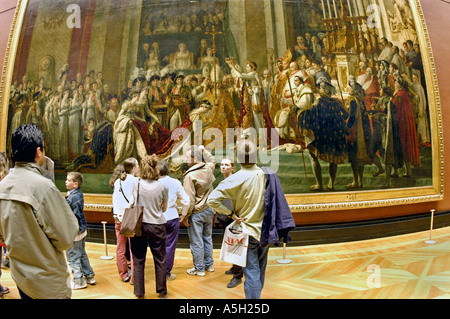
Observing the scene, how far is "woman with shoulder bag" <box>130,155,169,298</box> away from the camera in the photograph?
392 cm

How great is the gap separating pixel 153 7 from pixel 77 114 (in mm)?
2667

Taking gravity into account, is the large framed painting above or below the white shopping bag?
above

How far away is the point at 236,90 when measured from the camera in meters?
6.63

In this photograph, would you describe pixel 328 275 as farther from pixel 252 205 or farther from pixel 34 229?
pixel 34 229

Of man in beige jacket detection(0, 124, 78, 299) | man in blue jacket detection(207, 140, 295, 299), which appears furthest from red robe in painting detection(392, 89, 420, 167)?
man in beige jacket detection(0, 124, 78, 299)

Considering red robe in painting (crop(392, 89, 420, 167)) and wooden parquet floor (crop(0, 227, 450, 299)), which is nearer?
wooden parquet floor (crop(0, 227, 450, 299))

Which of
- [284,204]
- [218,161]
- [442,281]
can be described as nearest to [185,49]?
[218,161]

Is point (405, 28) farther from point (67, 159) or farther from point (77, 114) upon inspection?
point (67, 159)

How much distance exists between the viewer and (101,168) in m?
6.95

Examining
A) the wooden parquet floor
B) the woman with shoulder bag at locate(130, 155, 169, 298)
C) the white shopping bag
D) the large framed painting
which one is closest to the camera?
the white shopping bag

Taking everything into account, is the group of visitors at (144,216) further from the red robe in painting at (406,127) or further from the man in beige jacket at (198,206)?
the red robe in painting at (406,127)

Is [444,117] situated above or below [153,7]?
below

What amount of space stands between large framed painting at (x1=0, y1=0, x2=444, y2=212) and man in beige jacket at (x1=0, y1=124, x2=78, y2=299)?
14.7 feet

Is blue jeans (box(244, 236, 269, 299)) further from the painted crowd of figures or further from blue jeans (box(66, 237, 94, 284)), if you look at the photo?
the painted crowd of figures
